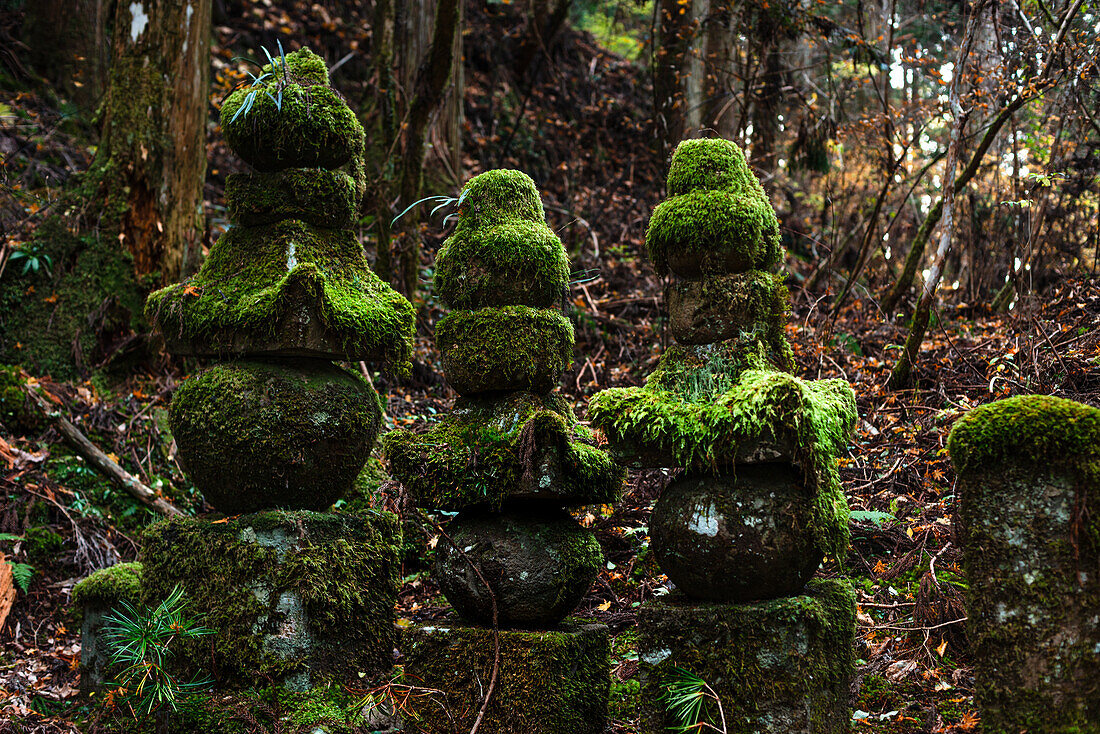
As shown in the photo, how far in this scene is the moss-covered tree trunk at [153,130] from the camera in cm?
743

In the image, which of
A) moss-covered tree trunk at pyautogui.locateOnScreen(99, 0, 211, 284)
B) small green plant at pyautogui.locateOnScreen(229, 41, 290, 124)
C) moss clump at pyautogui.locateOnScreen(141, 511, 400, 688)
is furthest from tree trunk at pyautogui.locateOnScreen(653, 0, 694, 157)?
moss clump at pyautogui.locateOnScreen(141, 511, 400, 688)

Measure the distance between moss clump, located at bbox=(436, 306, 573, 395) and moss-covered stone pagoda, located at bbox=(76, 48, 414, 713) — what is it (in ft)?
1.86

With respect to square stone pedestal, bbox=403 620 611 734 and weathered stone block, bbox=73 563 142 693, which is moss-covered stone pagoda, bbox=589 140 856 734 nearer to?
square stone pedestal, bbox=403 620 611 734

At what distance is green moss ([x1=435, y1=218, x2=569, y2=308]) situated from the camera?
12.9 feet

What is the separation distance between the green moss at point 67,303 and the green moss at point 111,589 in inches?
132

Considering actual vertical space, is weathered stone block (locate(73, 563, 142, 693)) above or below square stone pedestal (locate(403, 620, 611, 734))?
below

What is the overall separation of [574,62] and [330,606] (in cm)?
1275

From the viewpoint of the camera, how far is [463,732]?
3445 millimetres

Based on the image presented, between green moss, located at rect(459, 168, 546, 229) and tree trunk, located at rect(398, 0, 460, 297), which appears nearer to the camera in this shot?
green moss, located at rect(459, 168, 546, 229)

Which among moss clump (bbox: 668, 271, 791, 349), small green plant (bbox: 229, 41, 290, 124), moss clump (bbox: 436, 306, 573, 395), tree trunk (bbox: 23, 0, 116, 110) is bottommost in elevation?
moss clump (bbox: 436, 306, 573, 395)

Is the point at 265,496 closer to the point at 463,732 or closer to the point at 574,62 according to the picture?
the point at 463,732

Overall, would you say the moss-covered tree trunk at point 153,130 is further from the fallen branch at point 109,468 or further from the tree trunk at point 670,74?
the tree trunk at point 670,74

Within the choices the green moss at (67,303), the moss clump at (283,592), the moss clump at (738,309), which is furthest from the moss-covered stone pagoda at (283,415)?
the green moss at (67,303)

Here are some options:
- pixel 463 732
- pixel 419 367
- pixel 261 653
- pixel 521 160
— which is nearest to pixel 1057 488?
pixel 463 732
